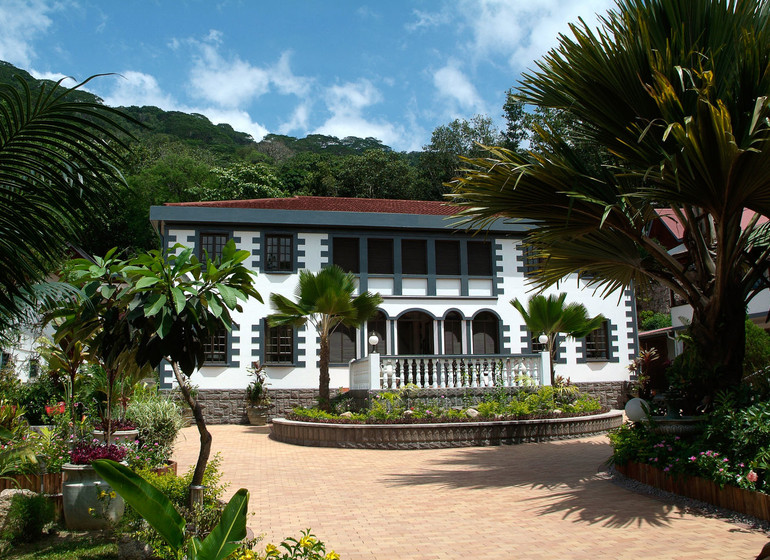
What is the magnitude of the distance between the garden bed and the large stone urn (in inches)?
262

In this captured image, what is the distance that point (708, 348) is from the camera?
8.81 metres

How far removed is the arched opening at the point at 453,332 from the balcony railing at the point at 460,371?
163 inches

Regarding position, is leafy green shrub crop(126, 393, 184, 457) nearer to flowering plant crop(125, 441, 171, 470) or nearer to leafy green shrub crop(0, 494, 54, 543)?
flowering plant crop(125, 441, 171, 470)

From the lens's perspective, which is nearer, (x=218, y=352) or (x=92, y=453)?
(x=92, y=453)

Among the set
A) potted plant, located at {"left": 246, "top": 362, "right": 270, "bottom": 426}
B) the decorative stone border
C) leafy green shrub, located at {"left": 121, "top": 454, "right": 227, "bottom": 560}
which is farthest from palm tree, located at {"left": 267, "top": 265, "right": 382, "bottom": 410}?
leafy green shrub, located at {"left": 121, "top": 454, "right": 227, "bottom": 560}

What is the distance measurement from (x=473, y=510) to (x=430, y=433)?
645cm

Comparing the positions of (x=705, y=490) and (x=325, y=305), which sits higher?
(x=325, y=305)

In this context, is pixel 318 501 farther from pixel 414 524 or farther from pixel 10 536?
pixel 10 536

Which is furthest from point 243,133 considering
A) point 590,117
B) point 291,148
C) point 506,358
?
point 590,117

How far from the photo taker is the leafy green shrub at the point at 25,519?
661 cm

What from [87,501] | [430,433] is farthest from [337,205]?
[87,501]

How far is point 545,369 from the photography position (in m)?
17.9

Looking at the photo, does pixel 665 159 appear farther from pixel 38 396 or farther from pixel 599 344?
pixel 599 344

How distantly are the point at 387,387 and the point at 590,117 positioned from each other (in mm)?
9937
